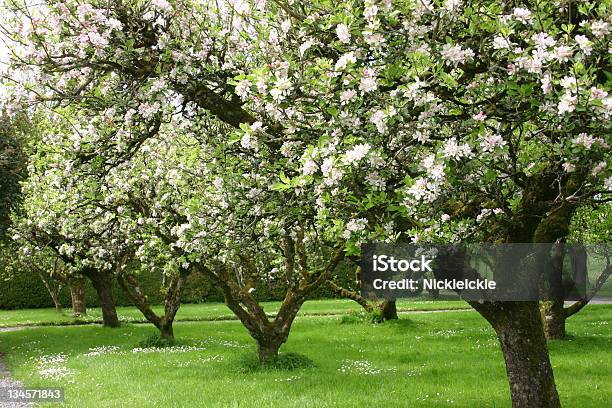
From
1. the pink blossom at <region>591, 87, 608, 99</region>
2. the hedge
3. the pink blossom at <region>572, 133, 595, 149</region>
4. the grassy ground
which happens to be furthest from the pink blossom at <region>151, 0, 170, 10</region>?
the hedge

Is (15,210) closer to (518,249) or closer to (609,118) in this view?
(518,249)

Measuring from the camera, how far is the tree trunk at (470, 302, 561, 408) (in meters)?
9.00

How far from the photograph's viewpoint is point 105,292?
2830 centimetres

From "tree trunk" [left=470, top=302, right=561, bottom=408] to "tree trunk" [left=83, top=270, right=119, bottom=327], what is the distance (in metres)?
22.3

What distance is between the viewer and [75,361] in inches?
719

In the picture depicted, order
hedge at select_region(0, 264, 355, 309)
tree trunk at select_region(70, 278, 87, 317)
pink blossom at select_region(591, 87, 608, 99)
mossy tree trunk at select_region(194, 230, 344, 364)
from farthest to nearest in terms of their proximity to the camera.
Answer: hedge at select_region(0, 264, 355, 309)
tree trunk at select_region(70, 278, 87, 317)
mossy tree trunk at select_region(194, 230, 344, 364)
pink blossom at select_region(591, 87, 608, 99)

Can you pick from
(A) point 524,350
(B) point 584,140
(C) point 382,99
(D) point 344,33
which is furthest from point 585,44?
(A) point 524,350

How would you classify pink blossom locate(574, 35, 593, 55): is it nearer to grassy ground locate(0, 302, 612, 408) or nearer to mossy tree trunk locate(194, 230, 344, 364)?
grassy ground locate(0, 302, 612, 408)

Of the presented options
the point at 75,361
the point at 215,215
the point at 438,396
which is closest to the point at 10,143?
the point at 75,361

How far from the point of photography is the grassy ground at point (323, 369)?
12.3 meters

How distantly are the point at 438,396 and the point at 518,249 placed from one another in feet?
15.0

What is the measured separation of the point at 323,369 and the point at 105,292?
1572cm

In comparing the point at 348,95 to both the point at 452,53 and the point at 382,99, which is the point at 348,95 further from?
the point at 452,53

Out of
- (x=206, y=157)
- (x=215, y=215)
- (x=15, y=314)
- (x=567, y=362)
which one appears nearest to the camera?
(x=215, y=215)
